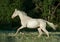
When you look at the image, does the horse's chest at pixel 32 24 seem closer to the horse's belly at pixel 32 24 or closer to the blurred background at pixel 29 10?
the horse's belly at pixel 32 24

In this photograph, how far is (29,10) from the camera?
32750mm

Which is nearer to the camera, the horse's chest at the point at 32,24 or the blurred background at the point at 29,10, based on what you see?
the horse's chest at the point at 32,24

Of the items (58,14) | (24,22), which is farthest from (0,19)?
(24,22)

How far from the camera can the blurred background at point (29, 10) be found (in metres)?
29.3

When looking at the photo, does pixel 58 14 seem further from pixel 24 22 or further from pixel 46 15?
pixel 24 22

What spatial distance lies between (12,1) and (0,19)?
2.10 m

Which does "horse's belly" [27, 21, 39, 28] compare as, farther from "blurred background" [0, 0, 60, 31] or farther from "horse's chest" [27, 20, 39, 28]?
"blurred background" [0, 0, 60, 31]

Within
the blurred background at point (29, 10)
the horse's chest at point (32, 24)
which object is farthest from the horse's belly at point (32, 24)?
the blurred background at point (29, 10)

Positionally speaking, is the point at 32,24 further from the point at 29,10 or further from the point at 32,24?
the point at 29,10

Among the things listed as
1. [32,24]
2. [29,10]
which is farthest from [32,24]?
[29,10]

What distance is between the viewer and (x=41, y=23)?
1812cm

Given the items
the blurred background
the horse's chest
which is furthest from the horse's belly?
the blurred background

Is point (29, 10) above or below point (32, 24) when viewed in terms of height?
below

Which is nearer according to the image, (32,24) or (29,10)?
(32,24)
